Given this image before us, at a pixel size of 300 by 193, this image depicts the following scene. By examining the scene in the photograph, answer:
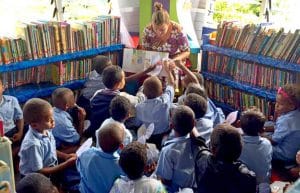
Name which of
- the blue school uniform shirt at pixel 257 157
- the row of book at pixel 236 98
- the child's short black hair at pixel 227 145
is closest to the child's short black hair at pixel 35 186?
the child's short black hair at pixel 227 145

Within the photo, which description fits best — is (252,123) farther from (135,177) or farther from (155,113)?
(135,177)

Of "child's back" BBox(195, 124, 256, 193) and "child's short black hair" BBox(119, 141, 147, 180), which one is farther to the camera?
"child's back" BBox(195, 124, 256, 193)

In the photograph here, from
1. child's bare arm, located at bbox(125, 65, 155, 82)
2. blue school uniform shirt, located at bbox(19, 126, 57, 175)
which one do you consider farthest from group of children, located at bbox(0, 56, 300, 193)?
child's bare arm, located at bbox(125, 65, 155, 82)

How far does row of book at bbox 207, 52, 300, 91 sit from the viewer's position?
4.03m

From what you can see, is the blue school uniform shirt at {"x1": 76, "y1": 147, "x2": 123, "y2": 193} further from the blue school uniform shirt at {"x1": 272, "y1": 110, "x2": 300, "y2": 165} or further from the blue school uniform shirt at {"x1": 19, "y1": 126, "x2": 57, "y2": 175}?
the blue school uniform shirt at {"x1": 272, "y1": 110, "x2": 300, "y2": 165}

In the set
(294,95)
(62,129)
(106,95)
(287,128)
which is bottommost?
(62,129)

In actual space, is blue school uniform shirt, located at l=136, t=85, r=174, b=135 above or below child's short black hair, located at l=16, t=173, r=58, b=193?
below

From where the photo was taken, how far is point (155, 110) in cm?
353

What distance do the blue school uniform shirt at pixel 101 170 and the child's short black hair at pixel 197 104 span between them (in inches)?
33.4

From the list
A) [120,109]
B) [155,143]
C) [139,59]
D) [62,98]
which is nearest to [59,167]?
[120,109]

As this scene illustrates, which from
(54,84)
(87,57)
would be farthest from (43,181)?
(87,57)

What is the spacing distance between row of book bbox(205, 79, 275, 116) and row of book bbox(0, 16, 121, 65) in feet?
4.02

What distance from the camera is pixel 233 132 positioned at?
245 cm

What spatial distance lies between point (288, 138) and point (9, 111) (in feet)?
7.73
